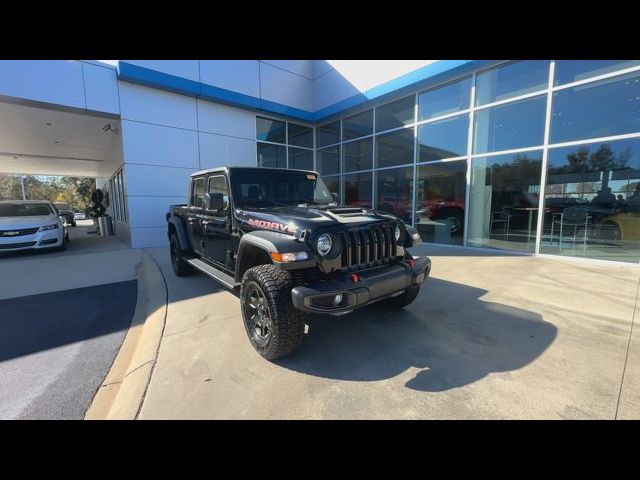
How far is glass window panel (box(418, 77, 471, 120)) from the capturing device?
836 cm

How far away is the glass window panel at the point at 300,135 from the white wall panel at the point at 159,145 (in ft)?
13.7

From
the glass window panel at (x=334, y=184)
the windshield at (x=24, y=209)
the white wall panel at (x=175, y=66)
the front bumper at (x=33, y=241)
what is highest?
the white wall panel at (x=175, y=66)

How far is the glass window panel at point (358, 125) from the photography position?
1102 centimetres

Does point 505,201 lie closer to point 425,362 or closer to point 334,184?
point 334,184

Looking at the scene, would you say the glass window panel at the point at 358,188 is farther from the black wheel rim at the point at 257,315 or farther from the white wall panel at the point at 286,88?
the black wheel rim at the point at 257,315

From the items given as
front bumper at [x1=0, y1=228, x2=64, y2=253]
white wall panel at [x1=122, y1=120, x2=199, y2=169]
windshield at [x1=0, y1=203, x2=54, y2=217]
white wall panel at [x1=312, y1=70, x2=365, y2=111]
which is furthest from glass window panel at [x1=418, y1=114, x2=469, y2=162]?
windshield at [x1=0, y1=203, x2=54, y2=217]

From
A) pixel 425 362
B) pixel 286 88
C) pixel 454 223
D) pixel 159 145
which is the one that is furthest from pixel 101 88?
pixel 454 223

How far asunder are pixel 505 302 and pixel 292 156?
35.0 feet

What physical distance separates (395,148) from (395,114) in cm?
113

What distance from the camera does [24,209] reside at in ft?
28.8

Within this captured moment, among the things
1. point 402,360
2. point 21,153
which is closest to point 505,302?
point 402,360

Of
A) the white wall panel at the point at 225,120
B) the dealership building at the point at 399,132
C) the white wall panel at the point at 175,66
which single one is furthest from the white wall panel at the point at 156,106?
the white wall panel at the point at 175,66

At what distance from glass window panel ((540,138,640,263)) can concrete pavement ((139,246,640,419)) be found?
2.62m
